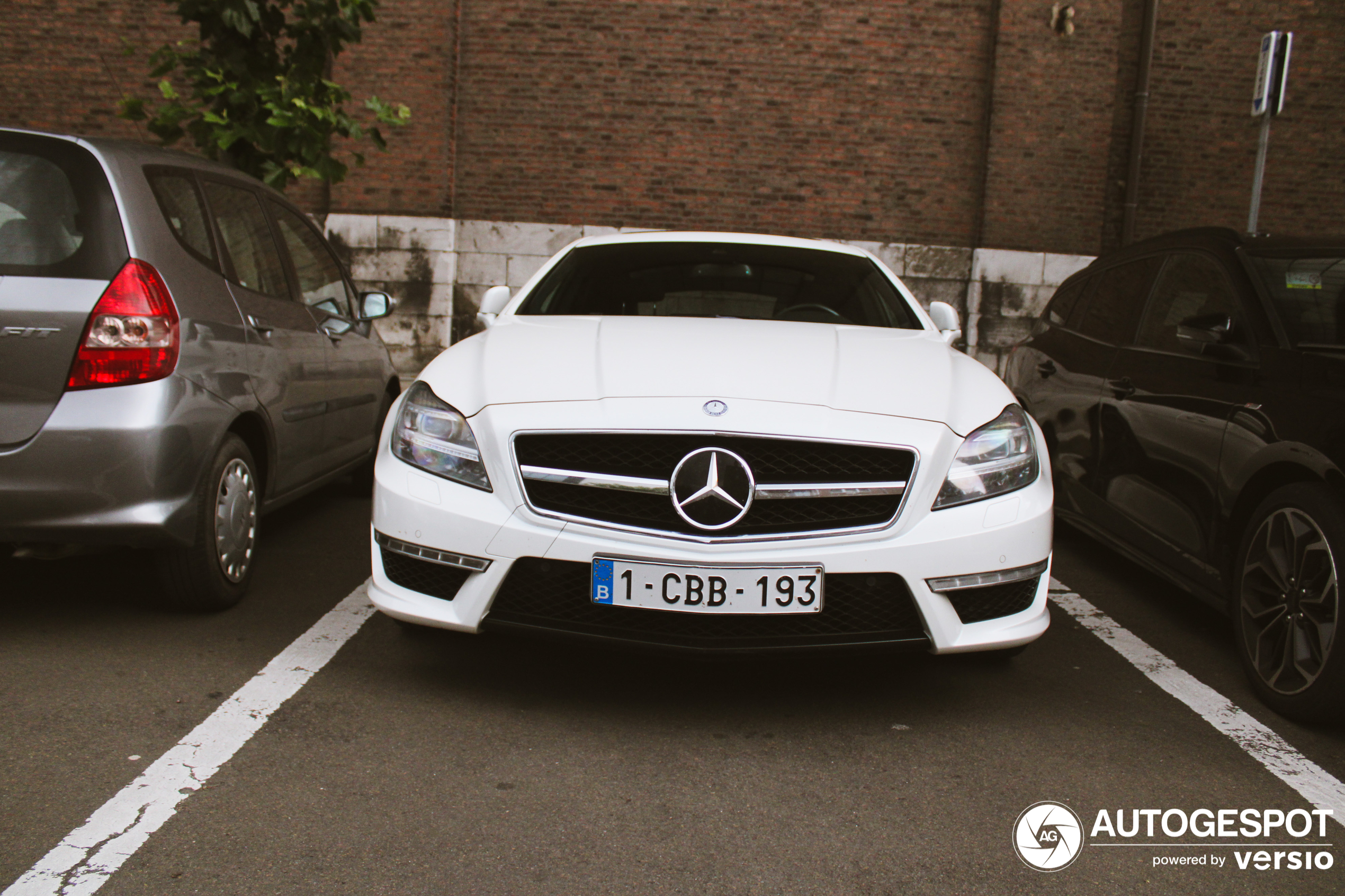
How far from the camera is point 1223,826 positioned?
2.40 metres

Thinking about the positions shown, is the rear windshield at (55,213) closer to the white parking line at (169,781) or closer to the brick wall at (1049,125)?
the white parking line at (169,781)

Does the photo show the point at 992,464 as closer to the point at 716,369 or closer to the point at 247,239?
the point at 716,369

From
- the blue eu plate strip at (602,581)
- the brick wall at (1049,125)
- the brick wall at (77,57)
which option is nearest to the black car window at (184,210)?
the blue eu plate strip at (602,581)

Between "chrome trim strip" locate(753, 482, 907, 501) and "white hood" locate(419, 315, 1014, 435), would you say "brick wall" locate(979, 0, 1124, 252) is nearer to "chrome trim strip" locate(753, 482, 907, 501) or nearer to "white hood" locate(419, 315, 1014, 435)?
"white hood" locate(419, 315, 1014, 435)

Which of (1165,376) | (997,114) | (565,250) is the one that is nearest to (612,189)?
(997,114)

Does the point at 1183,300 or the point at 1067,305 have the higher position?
the point at 1183,300

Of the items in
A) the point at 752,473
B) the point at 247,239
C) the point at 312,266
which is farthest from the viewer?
the point at 312,266

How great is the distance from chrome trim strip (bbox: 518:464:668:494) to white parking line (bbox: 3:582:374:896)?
982 millimetres

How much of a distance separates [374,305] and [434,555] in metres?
2.71

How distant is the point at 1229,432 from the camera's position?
135 inches

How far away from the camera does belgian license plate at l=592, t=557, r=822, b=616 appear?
2604 millimetres

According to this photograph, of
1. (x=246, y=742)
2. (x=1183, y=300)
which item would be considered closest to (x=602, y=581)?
(x=246, y=742)

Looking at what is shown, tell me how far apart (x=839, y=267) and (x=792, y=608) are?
2178mm

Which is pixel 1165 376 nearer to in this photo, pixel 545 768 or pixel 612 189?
pixel 545 768
